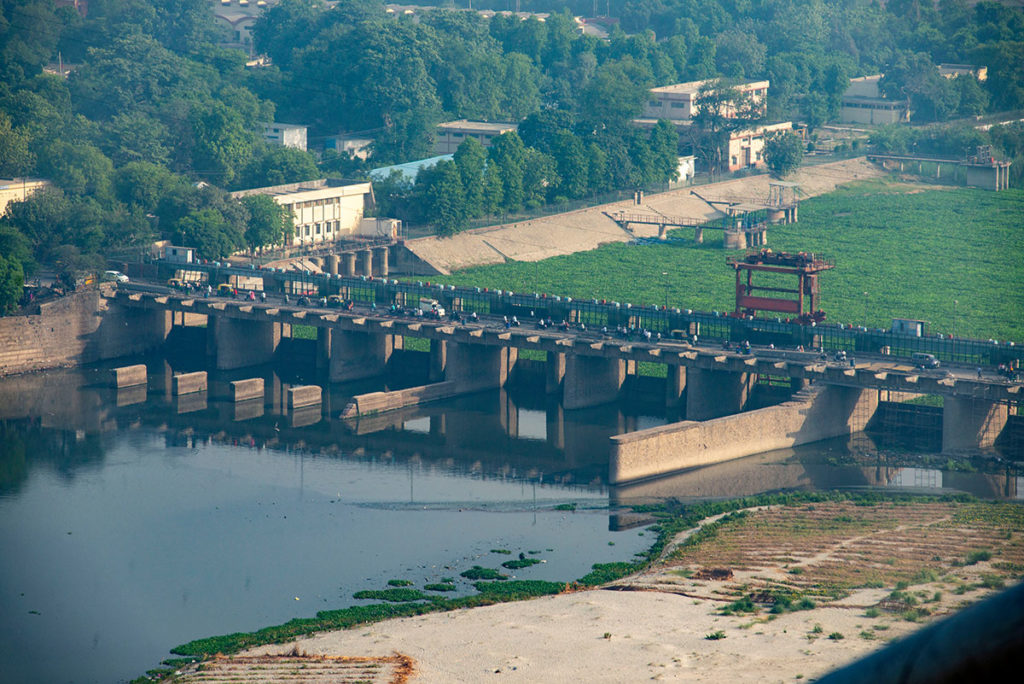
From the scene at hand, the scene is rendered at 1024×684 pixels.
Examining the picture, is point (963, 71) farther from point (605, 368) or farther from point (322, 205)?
point (605, 368)

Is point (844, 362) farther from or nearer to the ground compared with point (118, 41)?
nearer to the ground

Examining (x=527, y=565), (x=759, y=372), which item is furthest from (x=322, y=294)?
(x=527, y=565)

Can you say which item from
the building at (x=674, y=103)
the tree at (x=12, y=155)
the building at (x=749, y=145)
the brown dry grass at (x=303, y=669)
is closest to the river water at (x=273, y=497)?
the brown dry grass at (x=303, y=669)

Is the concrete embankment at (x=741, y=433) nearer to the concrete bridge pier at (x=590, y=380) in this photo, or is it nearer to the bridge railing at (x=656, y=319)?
the bridge railing at (x=656, y=319)

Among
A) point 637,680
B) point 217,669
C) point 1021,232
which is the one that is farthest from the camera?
point 1021,232

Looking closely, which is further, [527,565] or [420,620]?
[527,565]

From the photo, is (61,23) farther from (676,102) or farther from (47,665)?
(47,665)
